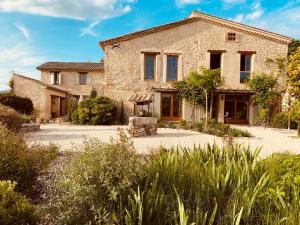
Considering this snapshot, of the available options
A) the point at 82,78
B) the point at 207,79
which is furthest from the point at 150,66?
the point at 82,78

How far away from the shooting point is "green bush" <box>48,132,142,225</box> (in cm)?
267

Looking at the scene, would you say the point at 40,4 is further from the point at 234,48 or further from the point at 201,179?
the point at 234,48

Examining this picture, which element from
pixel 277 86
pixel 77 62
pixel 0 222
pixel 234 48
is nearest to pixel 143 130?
pixel 0 222

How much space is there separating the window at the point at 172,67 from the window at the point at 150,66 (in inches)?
47.8

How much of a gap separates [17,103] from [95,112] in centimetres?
705

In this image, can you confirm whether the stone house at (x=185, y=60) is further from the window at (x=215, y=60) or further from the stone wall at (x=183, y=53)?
the window at (x=215, y=60)

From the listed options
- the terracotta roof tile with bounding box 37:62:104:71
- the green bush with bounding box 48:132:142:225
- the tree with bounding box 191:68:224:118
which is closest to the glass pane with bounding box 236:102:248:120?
the tree with bounding box 191:68:224:118

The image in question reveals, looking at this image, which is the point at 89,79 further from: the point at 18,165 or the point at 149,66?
the point at 18,165

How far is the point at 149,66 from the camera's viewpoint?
65.4 feet

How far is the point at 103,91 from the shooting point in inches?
786

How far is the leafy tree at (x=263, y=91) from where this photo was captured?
19109 mm

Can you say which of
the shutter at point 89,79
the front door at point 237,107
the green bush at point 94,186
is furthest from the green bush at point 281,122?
the shutter at point 89,79

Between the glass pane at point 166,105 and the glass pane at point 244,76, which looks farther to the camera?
the glass pane at point 244,76

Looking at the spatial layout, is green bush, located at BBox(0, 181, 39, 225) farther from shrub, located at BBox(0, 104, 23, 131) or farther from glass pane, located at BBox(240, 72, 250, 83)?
glass pane, located at BBox(240, 72, 250, 83)
